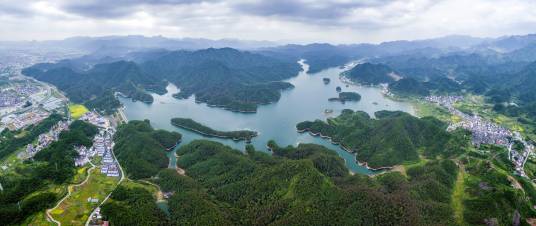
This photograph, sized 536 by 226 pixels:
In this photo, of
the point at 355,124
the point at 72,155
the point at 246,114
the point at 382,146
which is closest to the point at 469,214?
the point at 382,146

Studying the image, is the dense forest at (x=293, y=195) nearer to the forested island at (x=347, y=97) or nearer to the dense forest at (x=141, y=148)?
the dense forest at (x=141, y=148)

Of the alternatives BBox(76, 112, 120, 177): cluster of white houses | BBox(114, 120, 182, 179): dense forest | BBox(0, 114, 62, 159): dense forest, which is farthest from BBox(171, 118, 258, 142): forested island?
BBox(0, 114, 62, 159): dense forest

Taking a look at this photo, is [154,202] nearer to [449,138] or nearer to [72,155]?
[72,155]

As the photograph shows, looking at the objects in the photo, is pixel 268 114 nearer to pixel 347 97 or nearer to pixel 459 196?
pixel 347 97

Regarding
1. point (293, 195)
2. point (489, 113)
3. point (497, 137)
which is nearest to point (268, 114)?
point (497, 137)

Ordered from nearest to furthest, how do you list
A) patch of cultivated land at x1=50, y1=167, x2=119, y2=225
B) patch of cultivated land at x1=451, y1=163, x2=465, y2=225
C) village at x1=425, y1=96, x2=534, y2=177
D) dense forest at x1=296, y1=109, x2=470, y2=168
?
patch of cultivated land at x1=451, y1=163, x2=465, y2=225 < patch of cultivated land at x1=50, y1=167, x2=119, y2=225 < village at x1=425, y1=96, x2=534, y2=177 < dense forest at x1=296, y1=109, x2=470, y2=168

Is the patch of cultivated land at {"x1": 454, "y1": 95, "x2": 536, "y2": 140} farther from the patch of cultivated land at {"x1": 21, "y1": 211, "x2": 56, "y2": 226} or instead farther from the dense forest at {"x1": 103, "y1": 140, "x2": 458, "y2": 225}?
the patch of cultivated land at {"x1": 21, "y1": 211, "x2": 56, "y2": 226}

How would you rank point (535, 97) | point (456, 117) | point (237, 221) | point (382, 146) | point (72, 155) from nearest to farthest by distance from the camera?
point (237, 221), point (72, 155), point (382, 146), point (456, 117), point (535, 97)
